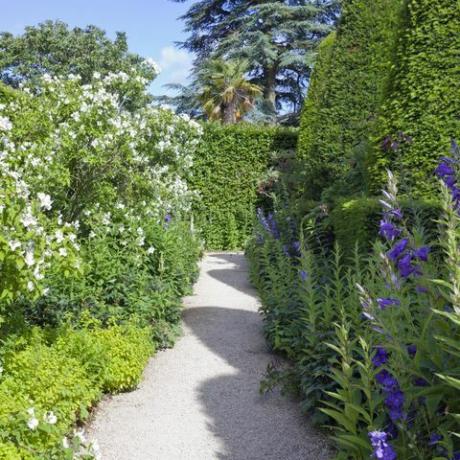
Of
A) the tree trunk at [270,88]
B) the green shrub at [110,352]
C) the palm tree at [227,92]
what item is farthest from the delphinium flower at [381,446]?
the tree trunk at [270,88]

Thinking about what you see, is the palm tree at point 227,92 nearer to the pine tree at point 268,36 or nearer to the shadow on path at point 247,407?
the pine tree at point 268,36

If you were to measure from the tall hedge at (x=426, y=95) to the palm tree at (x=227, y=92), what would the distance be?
15.5 meters

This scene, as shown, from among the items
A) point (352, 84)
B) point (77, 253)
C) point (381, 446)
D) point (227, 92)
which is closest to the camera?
point (381, 446)

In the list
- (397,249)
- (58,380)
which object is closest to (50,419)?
(58,380)

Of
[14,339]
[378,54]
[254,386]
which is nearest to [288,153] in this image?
[378,54]

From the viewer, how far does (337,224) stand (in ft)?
17.7

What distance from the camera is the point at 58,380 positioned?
3.47m

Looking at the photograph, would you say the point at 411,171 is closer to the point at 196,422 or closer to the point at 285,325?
the point at 285,325

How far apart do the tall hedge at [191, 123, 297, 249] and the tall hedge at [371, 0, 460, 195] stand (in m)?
9.01

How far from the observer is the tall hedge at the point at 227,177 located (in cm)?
1381

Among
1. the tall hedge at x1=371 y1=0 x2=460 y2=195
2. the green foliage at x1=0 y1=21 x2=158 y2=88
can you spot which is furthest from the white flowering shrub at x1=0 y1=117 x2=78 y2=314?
the green foliage at x1=0 y1=21 x2=158 y2=88

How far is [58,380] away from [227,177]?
10.7 metres

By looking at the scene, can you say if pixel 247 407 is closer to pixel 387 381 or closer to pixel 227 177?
pixel 387 381

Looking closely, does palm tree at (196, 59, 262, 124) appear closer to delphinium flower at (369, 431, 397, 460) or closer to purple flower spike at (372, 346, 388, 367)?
purple flower spike at (372, 346, 388, 367)
